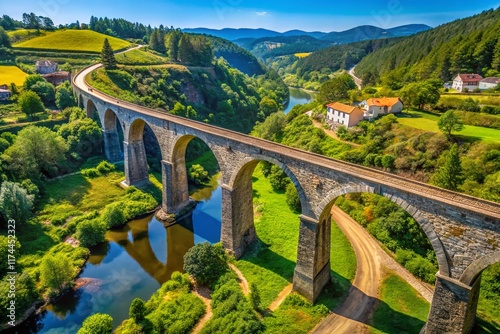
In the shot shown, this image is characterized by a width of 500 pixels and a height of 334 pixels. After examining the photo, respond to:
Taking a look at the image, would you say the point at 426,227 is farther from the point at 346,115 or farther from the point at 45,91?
the point at 45,91

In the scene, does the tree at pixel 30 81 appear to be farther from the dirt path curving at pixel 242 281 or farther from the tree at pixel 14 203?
the dirt path curving at pixel 242 281

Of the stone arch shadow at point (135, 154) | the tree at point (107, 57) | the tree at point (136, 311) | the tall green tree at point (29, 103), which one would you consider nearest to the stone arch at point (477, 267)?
the tree at point (136, 311)

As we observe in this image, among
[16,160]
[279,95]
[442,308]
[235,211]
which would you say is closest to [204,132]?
[235,211]

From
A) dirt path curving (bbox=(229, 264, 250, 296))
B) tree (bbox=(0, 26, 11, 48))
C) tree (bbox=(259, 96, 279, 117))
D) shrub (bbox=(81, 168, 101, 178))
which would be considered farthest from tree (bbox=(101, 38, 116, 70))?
dirt path curving (bbox=(229, 264, 250, 296))

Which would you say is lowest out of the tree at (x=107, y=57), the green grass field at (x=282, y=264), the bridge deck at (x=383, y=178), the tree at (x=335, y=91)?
the green grass field at (x=282, y=264)

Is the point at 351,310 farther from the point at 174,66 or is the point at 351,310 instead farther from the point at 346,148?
the point at 174,66
